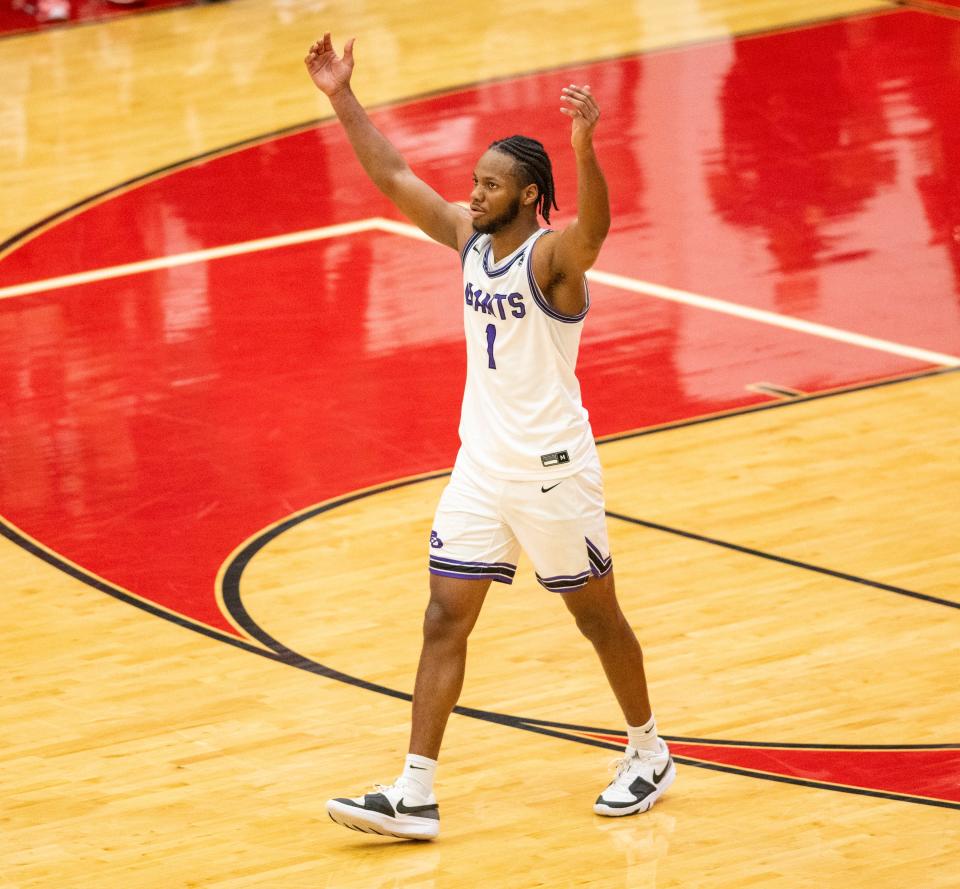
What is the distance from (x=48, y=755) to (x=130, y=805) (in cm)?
53

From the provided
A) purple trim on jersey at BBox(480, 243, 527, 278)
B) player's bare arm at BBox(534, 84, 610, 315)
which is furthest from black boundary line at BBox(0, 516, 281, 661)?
player's bare arm at BBox(534, 84, 610, 315)

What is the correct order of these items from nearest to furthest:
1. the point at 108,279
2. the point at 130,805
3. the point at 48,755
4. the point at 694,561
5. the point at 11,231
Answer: the point at 130,805
the point at 48,755
the point at 694,561
the point at 108,279
the point at 11,231

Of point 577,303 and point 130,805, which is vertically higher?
point 577,303

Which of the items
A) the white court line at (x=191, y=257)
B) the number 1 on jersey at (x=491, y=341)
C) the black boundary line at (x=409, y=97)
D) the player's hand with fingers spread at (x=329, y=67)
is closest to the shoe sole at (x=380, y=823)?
the number 1 on jersey at (x=491, y=341)

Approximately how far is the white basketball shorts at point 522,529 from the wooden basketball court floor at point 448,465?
0.73m

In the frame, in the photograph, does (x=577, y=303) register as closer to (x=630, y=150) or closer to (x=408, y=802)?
(x=408, y=802)

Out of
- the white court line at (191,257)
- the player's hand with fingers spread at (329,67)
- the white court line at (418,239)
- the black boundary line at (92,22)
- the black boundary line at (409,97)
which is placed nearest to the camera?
the player's hand with fingers spread at (329,67)

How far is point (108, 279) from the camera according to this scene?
12.5 metres

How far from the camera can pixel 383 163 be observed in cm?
656

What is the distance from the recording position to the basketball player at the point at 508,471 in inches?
240

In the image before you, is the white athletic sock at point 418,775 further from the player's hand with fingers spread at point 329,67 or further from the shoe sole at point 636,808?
the player's hand with fingers spread at point 329,67

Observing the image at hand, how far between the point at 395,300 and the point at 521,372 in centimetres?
596

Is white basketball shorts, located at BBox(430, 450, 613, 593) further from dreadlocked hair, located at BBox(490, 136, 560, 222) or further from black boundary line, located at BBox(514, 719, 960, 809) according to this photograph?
black boundary line, located at BBox(514, 719, 960, 809)

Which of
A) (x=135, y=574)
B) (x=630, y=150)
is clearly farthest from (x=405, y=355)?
(x=630, y=150)
